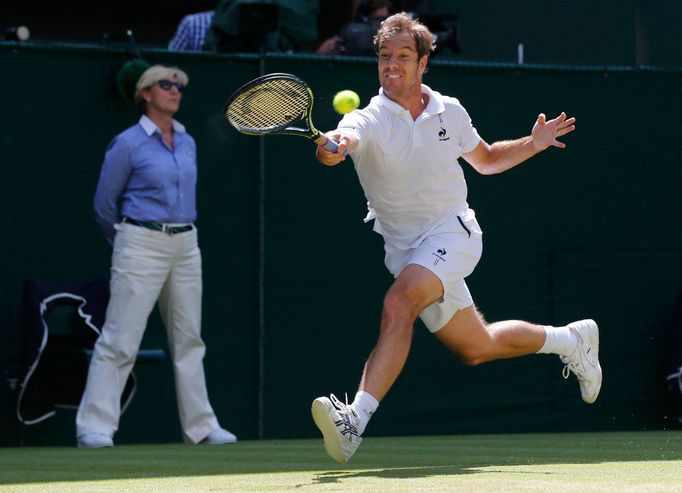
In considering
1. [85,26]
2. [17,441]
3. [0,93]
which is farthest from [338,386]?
[85,26]

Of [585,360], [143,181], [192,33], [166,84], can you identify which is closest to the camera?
[585,360]

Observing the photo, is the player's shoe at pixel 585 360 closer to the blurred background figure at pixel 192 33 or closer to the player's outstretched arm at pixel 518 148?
the player's outstretched arm at pixel 518 148

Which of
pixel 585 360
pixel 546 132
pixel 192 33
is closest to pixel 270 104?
pixel 546 132

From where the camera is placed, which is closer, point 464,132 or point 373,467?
point 373,467

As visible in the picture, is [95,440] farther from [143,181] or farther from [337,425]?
[337,425]

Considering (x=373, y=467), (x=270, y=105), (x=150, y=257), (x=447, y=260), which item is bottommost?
(x=373, y=467)

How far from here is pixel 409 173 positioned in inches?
244

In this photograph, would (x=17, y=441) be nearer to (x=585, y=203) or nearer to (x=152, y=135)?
(x=152, y=135)

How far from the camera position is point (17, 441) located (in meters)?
8.23

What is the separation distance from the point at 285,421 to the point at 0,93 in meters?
2.48

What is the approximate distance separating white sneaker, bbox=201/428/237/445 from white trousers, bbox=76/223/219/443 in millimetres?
28

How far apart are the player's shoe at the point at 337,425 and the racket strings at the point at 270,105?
1.14 meters

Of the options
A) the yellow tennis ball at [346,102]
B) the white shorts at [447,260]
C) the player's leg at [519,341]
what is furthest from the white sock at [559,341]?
the yellow tennis ball at [346,102]

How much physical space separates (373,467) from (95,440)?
2311 mm
